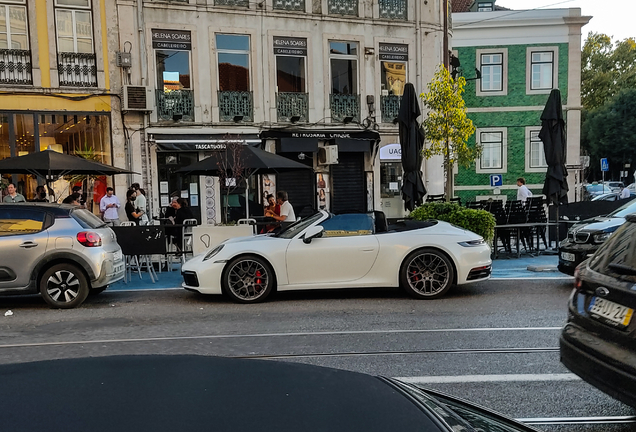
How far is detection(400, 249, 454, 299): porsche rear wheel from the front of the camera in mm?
8367

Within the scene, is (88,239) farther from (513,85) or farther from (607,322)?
(513,85)

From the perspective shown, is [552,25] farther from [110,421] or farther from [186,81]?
[110,421]

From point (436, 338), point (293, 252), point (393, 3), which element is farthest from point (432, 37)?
point (436, 338)

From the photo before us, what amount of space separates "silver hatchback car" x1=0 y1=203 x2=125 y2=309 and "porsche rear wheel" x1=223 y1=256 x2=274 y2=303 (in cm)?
191

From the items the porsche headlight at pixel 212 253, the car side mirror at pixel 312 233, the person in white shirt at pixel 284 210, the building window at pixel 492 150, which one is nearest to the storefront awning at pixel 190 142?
the person in white shirt at pixel 284 210

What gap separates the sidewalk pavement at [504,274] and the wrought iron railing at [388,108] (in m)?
10.9

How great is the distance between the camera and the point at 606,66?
5331cm

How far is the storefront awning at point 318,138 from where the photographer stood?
808 inches

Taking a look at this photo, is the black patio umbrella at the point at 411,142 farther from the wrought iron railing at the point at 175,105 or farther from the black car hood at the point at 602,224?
the wrought iron railing at the point at 175,105

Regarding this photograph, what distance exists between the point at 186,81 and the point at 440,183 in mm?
10644

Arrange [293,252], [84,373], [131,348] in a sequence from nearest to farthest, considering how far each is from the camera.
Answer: [84,373], [131,348], [293,252]

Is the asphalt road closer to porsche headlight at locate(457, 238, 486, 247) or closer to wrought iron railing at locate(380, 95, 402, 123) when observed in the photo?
porsche headlight at locate(457, 238, 486, 247)

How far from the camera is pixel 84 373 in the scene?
1573mm

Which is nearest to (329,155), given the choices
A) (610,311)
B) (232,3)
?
(232,3)
